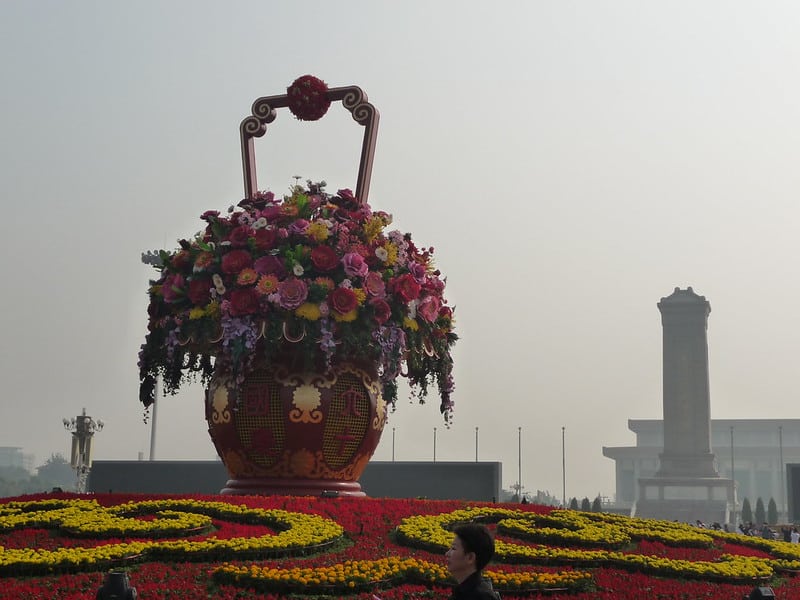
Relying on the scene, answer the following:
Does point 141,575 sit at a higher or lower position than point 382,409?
lower

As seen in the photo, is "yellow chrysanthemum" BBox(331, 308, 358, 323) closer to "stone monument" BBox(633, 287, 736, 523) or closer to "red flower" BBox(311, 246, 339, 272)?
"red flower" BBox(311, 246, 339, 272)

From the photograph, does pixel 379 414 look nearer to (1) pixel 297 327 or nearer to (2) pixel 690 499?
(1) pixel 297 327

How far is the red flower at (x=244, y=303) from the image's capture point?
34.0ft

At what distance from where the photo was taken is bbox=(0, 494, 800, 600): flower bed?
708 centimetres

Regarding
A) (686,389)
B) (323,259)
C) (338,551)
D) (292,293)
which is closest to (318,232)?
(323,259)

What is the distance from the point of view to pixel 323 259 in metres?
10.6

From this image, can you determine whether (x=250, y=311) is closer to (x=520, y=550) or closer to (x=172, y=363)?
(x=172, y=363)

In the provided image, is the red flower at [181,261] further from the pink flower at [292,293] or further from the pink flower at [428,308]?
the pink flower at [428,308]

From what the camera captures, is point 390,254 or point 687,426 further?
point 687,426

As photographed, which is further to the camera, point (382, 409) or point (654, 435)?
point (654, 435)

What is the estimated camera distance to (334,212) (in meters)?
11.4

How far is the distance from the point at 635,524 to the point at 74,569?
5903 millimetres

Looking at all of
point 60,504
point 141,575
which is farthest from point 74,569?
point 60,504

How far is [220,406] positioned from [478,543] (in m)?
6.94
